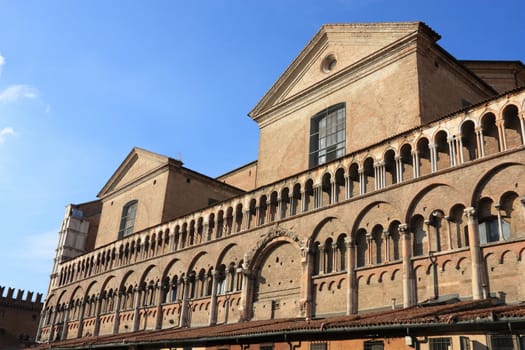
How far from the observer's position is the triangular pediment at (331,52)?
83.3 feet

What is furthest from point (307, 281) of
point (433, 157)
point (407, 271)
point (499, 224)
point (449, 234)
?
point (499, 224)

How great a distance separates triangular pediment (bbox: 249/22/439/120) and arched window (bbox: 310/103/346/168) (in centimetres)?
191

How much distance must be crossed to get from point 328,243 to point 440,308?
23.8ft

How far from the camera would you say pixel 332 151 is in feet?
85.5

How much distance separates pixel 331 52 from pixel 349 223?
11.1 meters

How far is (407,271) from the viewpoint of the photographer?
1836cm

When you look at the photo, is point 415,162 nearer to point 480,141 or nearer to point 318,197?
point 480,141

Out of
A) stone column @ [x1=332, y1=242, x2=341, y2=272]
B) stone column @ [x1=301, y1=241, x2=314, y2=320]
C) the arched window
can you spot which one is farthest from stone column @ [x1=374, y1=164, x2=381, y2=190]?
the arched window

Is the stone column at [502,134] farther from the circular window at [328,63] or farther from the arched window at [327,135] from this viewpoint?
the circular window at [328,63]

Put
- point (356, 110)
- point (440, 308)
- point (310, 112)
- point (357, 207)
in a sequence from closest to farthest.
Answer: point (440, 308) < point (357, 207) < point (356, 110) < point (310, 112)

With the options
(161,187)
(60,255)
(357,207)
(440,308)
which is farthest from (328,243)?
(60,255)

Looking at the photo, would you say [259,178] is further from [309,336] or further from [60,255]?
[60,255]

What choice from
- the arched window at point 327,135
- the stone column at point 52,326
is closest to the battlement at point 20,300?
the stone column at point 52,326

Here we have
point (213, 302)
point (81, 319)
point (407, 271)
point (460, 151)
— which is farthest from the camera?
point (81, 319)
